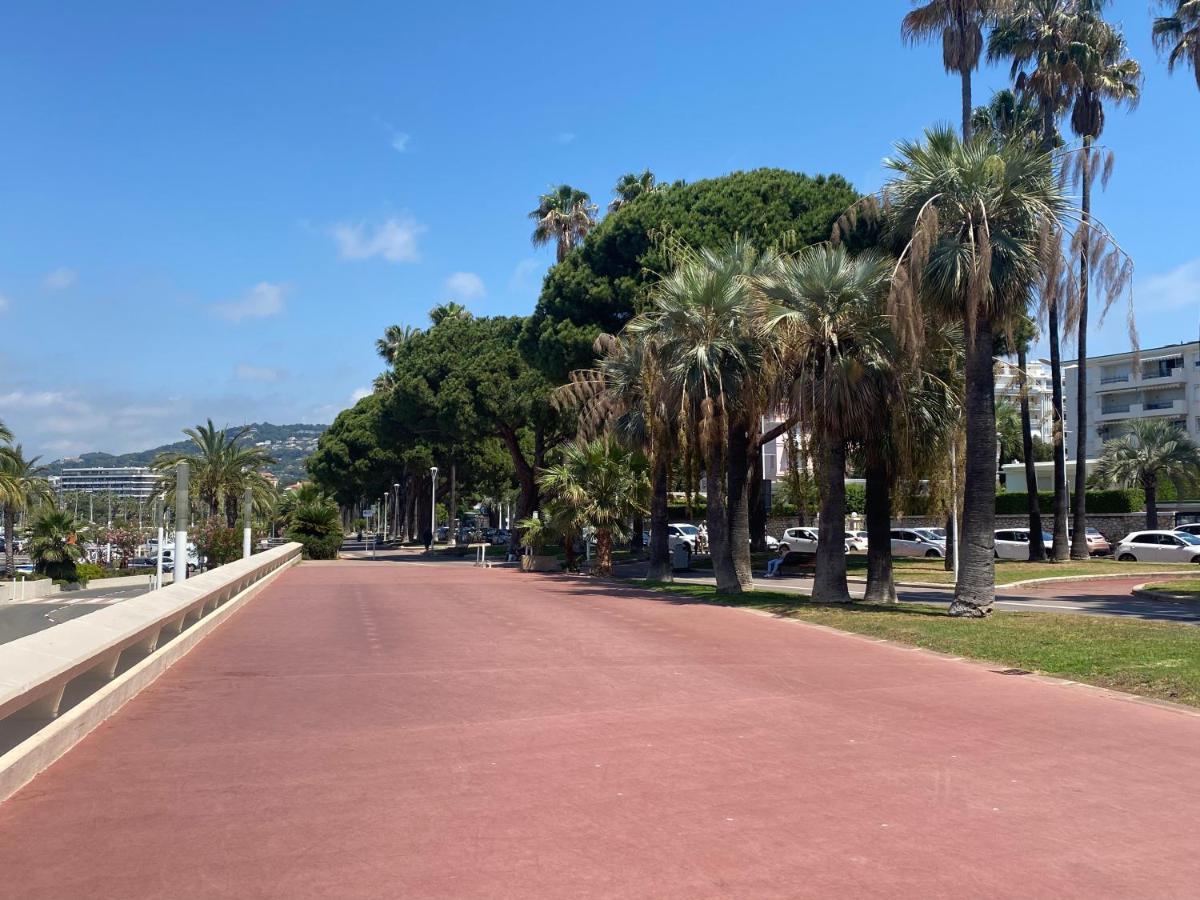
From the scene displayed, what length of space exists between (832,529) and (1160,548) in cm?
2550

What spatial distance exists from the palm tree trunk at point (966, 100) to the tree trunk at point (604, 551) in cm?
1726

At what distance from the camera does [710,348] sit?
2452cm

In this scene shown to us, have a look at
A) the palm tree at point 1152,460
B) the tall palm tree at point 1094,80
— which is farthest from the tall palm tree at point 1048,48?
the palm tree at point 1152,460

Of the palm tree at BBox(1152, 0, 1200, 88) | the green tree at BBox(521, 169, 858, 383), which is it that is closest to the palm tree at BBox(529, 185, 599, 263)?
the green tree at BBox(521, 169, 858, 383)

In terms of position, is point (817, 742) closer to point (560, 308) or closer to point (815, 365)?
point (815, 365)

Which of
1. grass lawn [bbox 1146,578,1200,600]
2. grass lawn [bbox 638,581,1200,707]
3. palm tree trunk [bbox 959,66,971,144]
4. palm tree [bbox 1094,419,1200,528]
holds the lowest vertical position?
grass lawn [bbox 1146,578,1200,600]

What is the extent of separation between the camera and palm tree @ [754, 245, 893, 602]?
2109 centimetres

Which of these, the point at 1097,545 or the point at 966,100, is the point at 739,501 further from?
the point at 1097,545

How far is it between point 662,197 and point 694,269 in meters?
16.7

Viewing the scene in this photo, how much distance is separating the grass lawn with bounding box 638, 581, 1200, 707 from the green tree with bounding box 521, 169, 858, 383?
19.5 meters

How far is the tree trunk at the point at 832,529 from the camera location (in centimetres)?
2222

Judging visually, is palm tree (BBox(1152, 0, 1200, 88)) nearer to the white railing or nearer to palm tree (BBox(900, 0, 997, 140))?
Answer: palm tree (BBox(900, 0, 997, 140))

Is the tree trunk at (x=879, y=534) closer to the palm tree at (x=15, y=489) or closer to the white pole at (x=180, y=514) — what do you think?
the white pole at (x=180, y=514)

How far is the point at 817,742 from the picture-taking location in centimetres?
845
